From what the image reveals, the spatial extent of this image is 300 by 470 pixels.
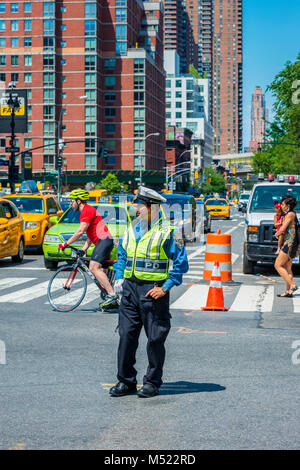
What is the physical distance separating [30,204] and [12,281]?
8813mm

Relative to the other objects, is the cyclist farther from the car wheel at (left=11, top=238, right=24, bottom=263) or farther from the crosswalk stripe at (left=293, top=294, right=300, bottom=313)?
the car wheel at (left=11, top=238, right=24, bottom=263)

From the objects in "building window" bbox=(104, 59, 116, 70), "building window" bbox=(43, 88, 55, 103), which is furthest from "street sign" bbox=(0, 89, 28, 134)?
"building window" bbox=(104, 59, 116, 70)

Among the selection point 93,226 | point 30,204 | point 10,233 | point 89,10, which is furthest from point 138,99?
point 93,226

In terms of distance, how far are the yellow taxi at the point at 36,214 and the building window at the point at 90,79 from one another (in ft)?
306

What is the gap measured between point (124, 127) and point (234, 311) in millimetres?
110741

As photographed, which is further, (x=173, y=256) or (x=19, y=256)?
(x=19, y=256)

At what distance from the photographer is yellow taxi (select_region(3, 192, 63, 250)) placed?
23.7 metres

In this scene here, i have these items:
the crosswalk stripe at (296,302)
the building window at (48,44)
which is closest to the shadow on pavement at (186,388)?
the crosswalk stripe at (296,302)

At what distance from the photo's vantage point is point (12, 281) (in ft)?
54.1

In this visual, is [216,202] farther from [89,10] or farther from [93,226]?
[89,10]

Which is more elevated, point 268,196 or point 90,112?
point 90,112

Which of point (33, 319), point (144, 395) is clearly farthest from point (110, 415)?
point (33, 319)

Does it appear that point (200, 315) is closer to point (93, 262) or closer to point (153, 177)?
point (93, 262)

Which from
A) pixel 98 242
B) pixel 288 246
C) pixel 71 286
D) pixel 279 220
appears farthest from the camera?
pixel 279 220
